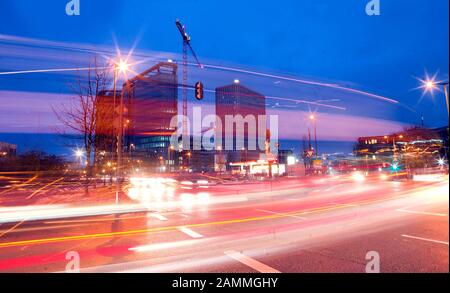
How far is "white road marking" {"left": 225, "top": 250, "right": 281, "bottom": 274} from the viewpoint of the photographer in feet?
17.9

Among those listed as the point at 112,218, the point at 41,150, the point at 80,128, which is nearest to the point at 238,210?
the point at 112,218

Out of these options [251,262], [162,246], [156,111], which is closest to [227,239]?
[162,246]

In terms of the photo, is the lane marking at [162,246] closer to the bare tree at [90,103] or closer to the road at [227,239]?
the road at [227,239]

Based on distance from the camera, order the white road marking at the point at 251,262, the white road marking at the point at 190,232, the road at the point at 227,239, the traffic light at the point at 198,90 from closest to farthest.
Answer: the white road marking at the point at 251,262, the road at the point at 227,239, the white road marking at the point at 190,232, the traffic light at the point at 198,90

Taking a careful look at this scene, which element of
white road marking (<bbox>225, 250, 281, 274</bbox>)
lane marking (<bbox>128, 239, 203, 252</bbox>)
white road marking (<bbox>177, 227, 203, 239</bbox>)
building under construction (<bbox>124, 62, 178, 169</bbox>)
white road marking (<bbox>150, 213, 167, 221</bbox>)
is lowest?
white road marking (<bbox>150, 213, 167, 221</bbox>)

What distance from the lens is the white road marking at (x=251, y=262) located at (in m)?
5.46

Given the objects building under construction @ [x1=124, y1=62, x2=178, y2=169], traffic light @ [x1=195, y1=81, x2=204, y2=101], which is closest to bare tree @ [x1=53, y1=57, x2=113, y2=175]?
traffic light @ [x1=195, y1=81, x2=204, y2=101]

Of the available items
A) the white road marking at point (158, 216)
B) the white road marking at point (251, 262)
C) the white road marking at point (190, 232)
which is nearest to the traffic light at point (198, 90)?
the white road marking at point (158, 216)

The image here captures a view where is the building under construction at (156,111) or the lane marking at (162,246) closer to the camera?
the lane marking at (162,246)

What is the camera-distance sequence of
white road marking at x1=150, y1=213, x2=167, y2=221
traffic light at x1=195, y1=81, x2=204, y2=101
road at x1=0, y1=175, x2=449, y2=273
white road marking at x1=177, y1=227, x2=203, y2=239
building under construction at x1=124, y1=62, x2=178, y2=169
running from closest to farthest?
road at x1=0, y1=175, x2=449, y2=273
white road marking at x1=177, y1=227, x2=203, y2=239
white road marking at x1=150, y1=213, x2=167, y2=221
traffic light at x1=195, y1=81, x2=204, y2=101
building under construction at x1=124, y1=62, x2=178, y2=169

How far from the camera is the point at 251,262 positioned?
5930mm

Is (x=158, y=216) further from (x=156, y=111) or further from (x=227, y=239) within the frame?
(x=156, y=111)

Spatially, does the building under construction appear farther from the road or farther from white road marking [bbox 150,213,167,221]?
the road
